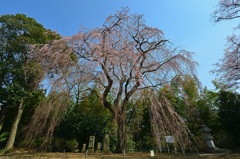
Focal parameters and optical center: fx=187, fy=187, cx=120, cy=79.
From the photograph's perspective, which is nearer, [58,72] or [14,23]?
[58,72]

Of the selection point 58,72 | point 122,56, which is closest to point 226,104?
point 122,56

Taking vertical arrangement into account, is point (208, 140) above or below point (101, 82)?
below

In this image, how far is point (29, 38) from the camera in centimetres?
1009

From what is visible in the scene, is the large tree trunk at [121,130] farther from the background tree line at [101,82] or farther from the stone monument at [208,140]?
the stone monument at [208,140]

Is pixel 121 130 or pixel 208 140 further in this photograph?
pixel 208 140

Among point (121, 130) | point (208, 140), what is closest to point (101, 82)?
point (121, 130)

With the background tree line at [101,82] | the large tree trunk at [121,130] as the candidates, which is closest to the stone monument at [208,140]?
the background tree line at [101,82]

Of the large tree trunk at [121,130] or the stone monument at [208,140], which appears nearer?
the large tree trunk at [121,130]

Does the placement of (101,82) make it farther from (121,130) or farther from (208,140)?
(208,140)

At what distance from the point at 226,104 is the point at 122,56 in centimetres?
774

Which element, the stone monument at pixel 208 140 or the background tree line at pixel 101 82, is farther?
the stone monument at pixel 208 140

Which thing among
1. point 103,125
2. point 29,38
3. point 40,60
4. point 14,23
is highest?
point 14,23

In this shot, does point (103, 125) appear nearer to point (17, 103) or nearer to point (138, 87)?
point (138, 87)

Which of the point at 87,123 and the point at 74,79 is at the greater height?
the point at 74,79
